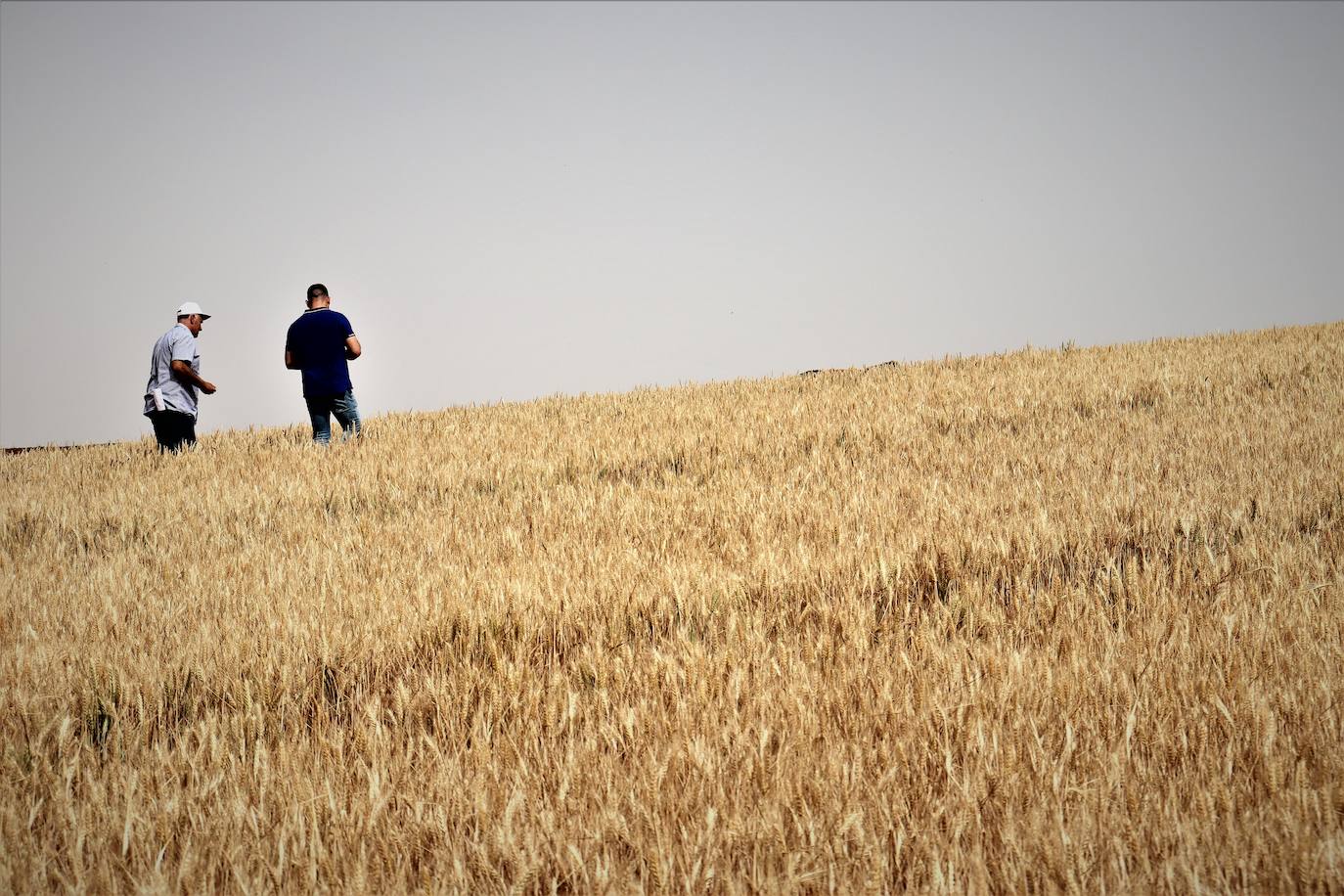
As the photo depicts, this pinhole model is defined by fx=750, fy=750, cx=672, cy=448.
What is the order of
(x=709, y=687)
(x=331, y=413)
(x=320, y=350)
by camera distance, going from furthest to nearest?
(x=331, y=413) < (x=320, y=350) < (x=709, y=687)

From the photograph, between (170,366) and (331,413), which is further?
(331,413)

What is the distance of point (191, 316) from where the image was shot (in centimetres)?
849

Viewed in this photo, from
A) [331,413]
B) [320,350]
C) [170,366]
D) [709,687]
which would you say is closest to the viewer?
[709,687]

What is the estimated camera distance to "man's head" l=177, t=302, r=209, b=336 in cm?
846

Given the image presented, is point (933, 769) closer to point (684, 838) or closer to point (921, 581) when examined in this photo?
point (684, 838)

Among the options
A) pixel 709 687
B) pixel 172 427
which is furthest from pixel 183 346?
pixel 709 687

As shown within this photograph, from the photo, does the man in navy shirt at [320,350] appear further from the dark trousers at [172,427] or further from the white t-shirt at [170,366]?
the dark trousers at [172,427]

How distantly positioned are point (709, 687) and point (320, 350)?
313 inches

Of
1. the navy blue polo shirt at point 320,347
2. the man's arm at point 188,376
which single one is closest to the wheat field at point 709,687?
the man's arm at point 188,376

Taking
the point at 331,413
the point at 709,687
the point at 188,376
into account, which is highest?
the point at 188,376

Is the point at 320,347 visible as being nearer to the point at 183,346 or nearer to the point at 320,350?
the point at 320,350

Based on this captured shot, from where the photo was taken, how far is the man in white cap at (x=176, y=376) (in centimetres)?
828

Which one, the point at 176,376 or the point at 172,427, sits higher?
the point at 176,376

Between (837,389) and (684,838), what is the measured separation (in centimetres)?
1020
